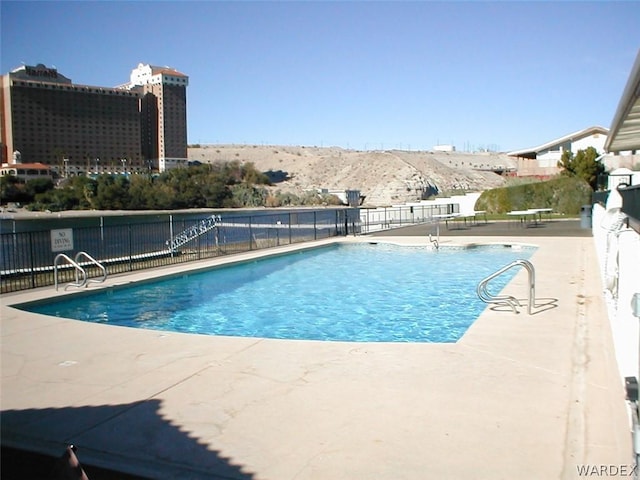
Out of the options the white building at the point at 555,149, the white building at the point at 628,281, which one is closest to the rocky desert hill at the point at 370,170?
the white building at the point at 555,149

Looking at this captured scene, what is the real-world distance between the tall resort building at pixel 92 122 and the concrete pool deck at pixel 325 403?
57.6 meters

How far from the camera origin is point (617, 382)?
213 inches

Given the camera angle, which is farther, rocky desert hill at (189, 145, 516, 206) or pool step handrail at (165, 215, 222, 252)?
rocky desert hill at (189, 145, 516, 206)

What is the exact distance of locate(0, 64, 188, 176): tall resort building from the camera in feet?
241

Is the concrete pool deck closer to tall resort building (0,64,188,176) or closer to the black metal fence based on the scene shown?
the black metal fence

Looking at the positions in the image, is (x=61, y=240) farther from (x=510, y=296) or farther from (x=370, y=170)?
(x=370, y=170)

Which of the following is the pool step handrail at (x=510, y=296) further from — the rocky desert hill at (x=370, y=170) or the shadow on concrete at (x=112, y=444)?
the rocky desert hill at (x=370, y=170)

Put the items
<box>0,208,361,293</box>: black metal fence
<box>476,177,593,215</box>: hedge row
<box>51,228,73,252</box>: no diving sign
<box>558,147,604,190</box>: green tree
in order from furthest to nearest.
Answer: <box>558,147,604,190</box>: green tree → <box>476,177,593,215</box>: hedge row → <box>0,208,361,293</box>: black metal fence → <box>51,228,73,252</box>: no diving sign

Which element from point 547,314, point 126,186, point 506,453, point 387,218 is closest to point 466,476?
point 506,453

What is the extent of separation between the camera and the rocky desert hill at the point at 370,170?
94.2 m

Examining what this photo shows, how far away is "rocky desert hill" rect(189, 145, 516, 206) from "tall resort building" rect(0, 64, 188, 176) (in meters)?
21.9

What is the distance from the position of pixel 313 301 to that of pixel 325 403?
7.77 metres

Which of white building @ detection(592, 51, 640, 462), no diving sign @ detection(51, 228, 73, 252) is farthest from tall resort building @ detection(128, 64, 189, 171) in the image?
white building @ detection(592, 51, 640, 462)

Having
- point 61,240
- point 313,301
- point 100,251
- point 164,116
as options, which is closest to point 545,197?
point 313,301
